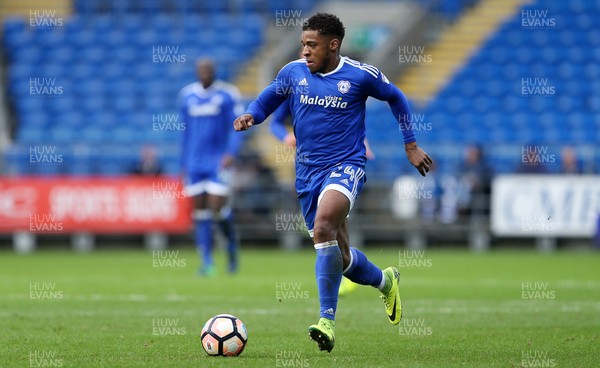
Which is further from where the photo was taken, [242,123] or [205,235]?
[205,235]

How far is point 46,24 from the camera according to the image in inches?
1159

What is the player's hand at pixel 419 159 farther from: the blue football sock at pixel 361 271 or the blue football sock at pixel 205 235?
the blue football sock at pixel 205 235

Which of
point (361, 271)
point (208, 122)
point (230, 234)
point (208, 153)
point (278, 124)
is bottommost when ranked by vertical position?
point (361, 271)

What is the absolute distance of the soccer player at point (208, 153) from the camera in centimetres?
1498

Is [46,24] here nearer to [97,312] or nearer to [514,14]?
[514,14]

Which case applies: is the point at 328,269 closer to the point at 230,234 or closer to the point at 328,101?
the point at 328,101

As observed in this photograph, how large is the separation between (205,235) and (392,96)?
717cm

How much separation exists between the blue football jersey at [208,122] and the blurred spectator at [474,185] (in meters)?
7.72

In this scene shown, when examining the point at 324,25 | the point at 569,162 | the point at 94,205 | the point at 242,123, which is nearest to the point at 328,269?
the point at 242,123

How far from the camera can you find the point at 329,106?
8.06 metres

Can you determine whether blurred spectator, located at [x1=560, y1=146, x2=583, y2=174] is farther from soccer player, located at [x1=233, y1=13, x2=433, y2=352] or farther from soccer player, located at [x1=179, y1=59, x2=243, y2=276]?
soccer player, located at [x1=233, y1=13, x2=433, y2=352]

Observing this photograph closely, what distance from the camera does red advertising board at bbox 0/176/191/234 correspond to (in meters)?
21.2

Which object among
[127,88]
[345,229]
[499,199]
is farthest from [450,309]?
[127,88]

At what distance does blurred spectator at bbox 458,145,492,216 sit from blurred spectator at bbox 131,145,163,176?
6034mm
